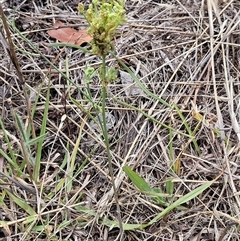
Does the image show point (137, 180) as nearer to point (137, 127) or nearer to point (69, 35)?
point (137, 127)

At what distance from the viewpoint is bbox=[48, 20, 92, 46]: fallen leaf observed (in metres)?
1.58

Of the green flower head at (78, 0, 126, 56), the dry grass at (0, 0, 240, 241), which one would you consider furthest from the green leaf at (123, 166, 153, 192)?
the green flower head at (78, 0, 126, 56)

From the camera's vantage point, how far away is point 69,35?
63.1 inches

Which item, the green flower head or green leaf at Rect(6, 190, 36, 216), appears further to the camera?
green leaf at Rect(6, 190, 36, 216)

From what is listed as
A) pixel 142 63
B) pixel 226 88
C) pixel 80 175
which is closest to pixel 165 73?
pixel 142 63

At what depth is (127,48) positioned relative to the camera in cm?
158

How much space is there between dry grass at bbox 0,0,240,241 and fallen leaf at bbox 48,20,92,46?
0.03m

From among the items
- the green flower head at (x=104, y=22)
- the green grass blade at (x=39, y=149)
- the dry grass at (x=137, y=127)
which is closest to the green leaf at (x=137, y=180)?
the dry grass at (x=137, y=127)

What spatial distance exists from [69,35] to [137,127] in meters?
0.43

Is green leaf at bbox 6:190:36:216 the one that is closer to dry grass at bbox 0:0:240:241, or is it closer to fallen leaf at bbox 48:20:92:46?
dry grass at bbox 0:0:240:241

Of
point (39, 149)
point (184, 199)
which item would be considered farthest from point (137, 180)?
point (39, 149)

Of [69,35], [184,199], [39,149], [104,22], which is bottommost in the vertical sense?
[184,199]

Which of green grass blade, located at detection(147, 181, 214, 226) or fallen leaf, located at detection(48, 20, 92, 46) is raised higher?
fallen leaf, located at detection(48, 20, 92, 46)

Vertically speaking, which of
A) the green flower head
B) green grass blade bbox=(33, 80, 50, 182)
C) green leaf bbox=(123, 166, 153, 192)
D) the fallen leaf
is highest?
the green flower head
